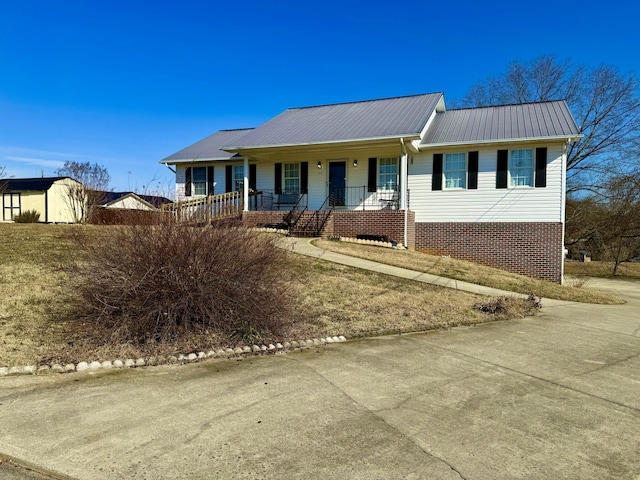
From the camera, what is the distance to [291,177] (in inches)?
770

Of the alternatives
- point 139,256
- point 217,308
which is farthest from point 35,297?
point 217,308

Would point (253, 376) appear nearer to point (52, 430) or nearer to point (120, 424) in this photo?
point (120, 424)

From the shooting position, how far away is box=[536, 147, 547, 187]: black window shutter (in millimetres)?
15906

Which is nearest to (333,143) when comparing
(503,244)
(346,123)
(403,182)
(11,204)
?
(346,123)

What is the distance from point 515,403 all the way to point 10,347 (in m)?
5.53

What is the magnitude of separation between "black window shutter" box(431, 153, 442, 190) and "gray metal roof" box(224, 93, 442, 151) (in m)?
1.56

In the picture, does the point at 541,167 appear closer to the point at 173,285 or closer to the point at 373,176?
the point at 373,176

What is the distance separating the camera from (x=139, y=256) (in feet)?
18.3

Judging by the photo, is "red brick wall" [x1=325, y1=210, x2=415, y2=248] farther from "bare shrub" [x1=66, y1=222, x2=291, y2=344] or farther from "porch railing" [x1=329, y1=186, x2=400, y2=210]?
"bare shrub" [x1=66, y1=222, x2=291, y2=344]

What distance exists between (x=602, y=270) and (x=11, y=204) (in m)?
39.2

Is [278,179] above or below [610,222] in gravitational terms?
above

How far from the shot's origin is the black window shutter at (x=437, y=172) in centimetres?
1725

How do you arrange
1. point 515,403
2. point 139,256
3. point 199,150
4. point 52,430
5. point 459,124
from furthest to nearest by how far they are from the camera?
point 199,150, point 459,124, point 139,256, point 515,403, point 52,430

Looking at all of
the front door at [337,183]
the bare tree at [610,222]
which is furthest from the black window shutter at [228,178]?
the bare tree at [610,222]
